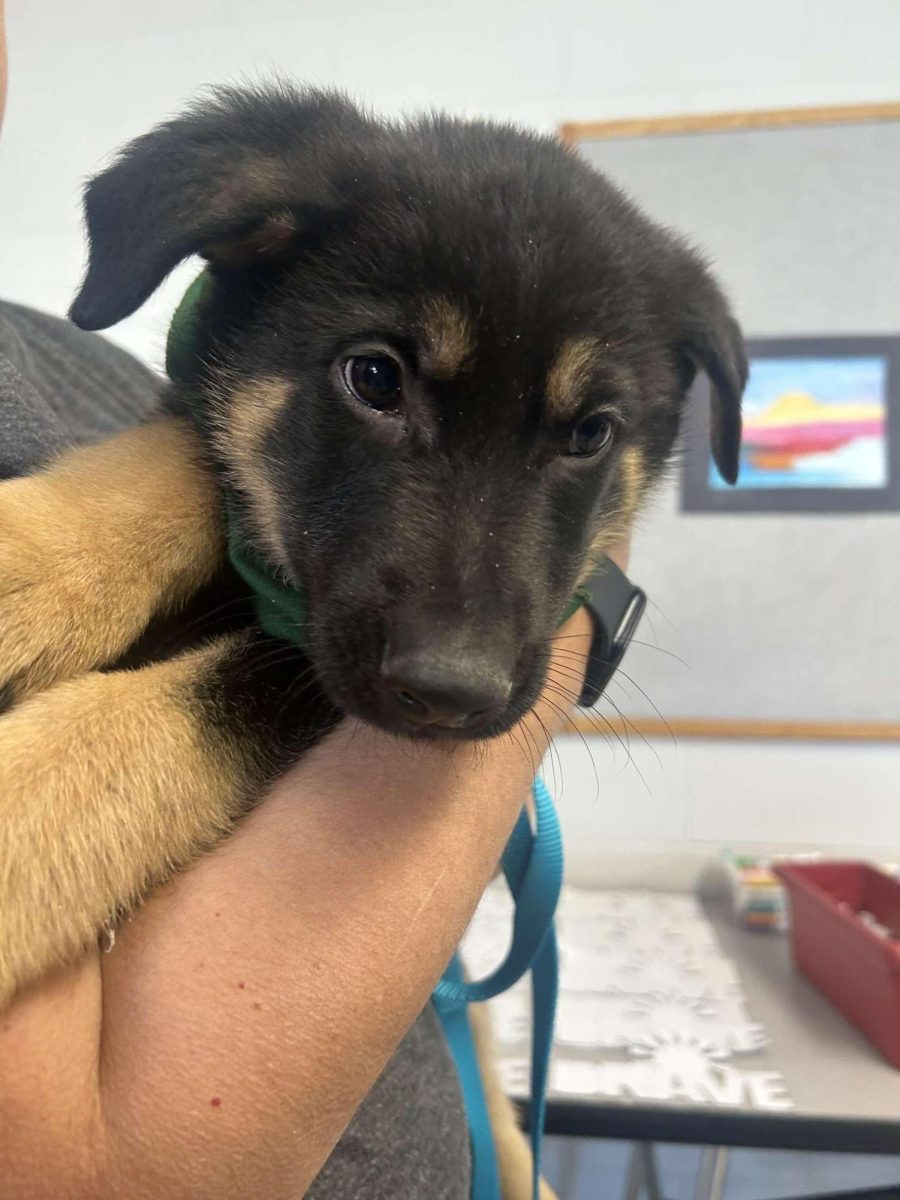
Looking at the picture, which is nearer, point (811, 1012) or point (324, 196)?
point (324, 196)

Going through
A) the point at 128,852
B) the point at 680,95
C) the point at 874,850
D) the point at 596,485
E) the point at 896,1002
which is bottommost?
the point at 874,850

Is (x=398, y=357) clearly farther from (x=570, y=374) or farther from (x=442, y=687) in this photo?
(x=442, y=687)

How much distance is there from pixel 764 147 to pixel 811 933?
2.28 meters

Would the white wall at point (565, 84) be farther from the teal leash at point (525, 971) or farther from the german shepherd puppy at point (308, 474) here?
the german shepherd puppy at point (308, 474)

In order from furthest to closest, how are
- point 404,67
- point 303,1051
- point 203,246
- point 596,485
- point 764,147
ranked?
point 404,67, point 764,147, point 596,485, point 203,246, point 303,1051

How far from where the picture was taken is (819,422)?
2645mm

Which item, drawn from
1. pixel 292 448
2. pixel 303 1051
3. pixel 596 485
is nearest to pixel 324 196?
pixel 292 448

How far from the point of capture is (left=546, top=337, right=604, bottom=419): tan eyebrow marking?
871 mm

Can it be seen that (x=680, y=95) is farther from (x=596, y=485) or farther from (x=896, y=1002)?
(x=896, y=1002)

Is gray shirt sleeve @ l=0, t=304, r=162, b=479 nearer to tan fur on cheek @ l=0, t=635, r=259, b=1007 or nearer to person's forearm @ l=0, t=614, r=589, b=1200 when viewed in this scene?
tan fur on cheek @ l=0, t=635, r=259, b=1007

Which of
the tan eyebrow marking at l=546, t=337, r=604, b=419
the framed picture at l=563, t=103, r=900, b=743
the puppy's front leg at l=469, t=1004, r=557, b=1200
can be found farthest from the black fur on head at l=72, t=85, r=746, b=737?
the framed picture at l=563, t=103, r=900, b=743

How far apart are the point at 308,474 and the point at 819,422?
2.21 m

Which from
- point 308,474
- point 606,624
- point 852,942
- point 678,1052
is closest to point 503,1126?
point 678,1052

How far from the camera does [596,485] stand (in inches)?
39.4
